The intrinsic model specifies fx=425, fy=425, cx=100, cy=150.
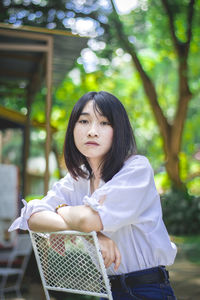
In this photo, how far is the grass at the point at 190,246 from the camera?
7.96m

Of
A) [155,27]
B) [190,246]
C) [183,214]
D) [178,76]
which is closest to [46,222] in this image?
[190,246]

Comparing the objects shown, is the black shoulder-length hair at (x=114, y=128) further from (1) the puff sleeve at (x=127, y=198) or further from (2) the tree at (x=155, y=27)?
(2) the tree at (x=155, y=27)

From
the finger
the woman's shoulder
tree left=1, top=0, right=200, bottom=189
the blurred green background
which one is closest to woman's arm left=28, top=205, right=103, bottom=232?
the finger

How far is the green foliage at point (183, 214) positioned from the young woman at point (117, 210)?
9373 mm

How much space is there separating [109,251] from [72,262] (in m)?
0.18

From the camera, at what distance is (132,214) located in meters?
1.42

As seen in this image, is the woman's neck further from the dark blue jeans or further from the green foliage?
the green foliage

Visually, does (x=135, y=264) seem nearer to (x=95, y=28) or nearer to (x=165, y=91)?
(x=95, y=28)

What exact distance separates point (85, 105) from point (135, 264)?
619mm

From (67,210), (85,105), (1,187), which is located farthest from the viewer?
(1,187)

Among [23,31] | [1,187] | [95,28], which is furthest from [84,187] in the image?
[95,28]

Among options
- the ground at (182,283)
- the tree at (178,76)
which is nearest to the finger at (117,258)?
the ground at (182,283)

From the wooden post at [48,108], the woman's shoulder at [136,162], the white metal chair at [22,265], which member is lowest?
the white metal chair at [22,265]

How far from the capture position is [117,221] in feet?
4.54
